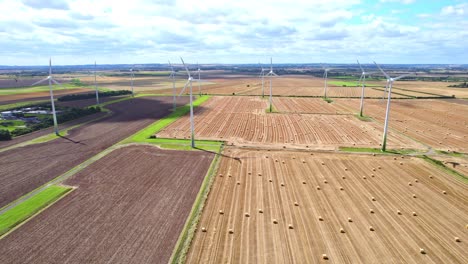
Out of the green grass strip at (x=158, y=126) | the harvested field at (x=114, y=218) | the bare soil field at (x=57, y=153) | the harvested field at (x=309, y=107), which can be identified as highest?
the harvested field at (x=309, y=107)

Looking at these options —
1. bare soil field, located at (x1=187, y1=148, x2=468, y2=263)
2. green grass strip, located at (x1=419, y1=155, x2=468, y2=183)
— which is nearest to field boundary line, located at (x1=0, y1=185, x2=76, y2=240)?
bare soil field, located at (x1=187, y1=148, x2=468, y2=263)

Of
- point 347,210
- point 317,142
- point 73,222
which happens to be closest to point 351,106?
point 317,142

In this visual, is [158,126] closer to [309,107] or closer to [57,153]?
[57,153]

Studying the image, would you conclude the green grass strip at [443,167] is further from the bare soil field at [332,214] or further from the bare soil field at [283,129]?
the bare soil field at [283,129]

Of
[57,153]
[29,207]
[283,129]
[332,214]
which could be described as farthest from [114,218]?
[283,129]

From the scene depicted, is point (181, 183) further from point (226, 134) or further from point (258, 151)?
point (226, 134)

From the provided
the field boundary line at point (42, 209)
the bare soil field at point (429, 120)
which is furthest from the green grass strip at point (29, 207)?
the bare soil field at point (429, 120)
